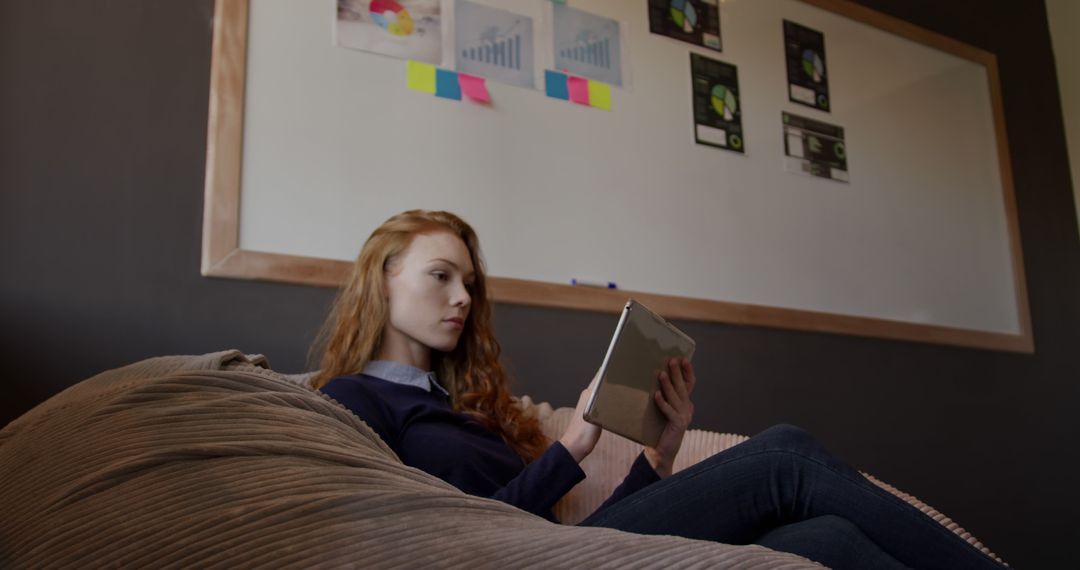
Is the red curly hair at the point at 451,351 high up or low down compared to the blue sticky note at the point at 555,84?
down

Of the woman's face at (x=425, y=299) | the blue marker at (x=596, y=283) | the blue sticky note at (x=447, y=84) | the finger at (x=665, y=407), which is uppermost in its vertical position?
the blue sticky note at (x=447, y=84)

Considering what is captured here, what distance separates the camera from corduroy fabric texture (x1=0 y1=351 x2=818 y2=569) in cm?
65

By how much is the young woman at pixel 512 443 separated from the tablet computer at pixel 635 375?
29 mm

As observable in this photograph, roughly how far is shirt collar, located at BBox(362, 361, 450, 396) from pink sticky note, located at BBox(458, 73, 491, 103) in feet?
2.33

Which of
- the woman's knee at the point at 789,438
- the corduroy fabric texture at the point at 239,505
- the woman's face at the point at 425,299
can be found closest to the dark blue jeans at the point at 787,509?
the woman's knee at the point at 789,438

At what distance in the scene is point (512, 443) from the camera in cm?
146

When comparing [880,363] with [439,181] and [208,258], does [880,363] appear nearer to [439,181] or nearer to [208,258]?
[439,181]

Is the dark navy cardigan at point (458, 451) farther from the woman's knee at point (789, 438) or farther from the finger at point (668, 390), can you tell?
the woman's knee at point (789, 438)

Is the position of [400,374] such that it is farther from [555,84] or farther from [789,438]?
[555,84]

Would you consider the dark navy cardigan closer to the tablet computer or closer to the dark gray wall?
the tablet computer

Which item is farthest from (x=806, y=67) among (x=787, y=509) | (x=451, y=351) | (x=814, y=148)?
(x=787, y=509)

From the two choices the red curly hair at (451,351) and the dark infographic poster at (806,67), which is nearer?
the red curly hair at (451,351)

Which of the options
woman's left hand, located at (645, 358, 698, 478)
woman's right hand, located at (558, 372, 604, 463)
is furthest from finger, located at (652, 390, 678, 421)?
woman's right hand, located at (558, 372, 604, 463)

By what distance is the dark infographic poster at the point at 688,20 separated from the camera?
2.22m
